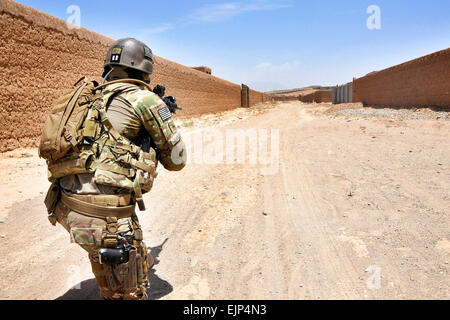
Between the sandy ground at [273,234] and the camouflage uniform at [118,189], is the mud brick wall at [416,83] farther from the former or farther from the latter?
the camouflage uniform at [118,189]

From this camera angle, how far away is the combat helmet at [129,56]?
183 centimetres

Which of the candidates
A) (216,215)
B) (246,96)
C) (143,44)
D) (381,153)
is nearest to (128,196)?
Result: (143,44)

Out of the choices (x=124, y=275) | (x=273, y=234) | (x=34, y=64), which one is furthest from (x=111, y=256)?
(x=34, y=64)

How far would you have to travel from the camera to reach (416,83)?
14906 mm

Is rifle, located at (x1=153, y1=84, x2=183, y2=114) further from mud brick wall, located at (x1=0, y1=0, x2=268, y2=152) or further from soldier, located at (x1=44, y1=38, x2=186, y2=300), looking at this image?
mud brick wall, located at (x1=0, y1=0, x2=268, y2=152)

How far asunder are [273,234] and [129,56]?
2.32m

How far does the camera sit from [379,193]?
431 cm

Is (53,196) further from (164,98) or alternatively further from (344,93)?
(344,93)

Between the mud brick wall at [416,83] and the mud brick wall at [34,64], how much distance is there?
44.1ft

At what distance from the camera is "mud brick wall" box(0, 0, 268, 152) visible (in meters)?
6.62

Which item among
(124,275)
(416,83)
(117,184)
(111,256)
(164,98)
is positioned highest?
(416,83)

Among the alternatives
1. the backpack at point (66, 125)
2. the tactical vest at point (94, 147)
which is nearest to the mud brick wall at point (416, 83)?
the tactical vest at point (94, 147)
